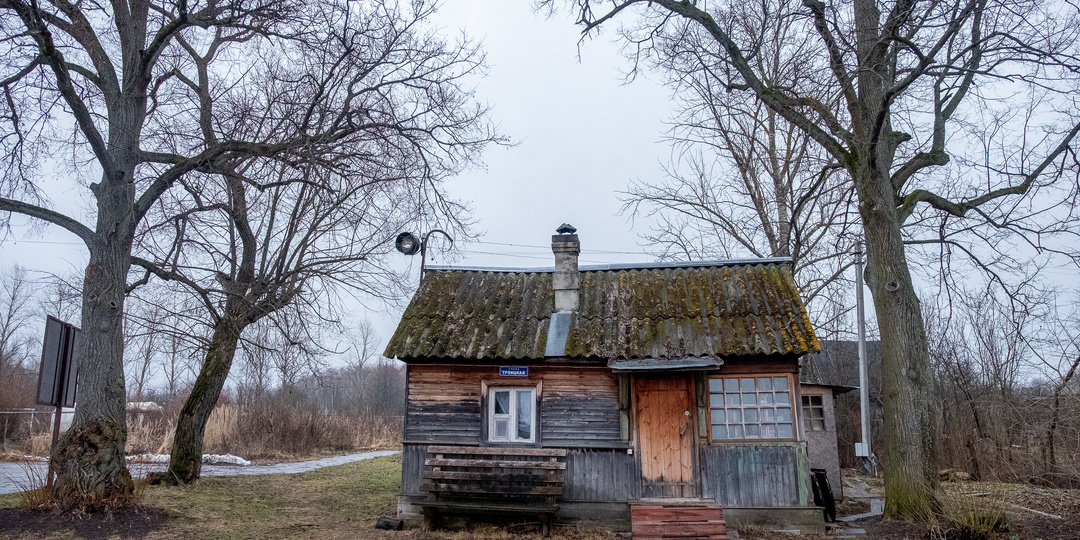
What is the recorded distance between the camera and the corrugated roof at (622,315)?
1102cm

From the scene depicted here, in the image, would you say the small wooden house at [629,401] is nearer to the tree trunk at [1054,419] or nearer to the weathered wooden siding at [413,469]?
the weathered wooden siding at [413,469]

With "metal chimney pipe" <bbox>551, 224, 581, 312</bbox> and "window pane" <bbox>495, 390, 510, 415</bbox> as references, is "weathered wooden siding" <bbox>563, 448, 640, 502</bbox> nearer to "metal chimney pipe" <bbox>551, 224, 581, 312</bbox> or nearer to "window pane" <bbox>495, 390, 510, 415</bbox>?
"window pane" <bbox>495, 390, 510, 415</bbox>

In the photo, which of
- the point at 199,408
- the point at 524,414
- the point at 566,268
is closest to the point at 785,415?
the point at 524,414

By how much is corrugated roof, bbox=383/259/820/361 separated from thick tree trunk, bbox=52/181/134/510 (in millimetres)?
4172

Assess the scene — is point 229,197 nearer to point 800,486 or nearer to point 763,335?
point 763,335

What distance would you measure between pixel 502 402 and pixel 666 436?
287 centimetres

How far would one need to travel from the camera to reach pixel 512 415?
11.4 m

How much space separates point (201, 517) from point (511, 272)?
708 cm

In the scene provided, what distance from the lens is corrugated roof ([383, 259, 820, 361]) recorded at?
434 inches

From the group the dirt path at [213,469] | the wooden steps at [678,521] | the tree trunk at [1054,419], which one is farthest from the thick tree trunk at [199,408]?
the tree trunk at [1054,419]

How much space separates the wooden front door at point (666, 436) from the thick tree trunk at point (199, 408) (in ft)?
26.7

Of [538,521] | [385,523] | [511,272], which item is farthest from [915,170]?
[385,523]

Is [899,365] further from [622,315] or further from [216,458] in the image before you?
[216,458]

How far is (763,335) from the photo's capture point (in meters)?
10.8
